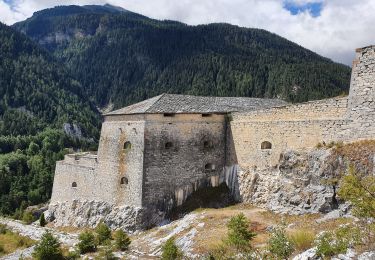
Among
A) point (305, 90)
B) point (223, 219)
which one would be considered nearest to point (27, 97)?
point (305, 90)

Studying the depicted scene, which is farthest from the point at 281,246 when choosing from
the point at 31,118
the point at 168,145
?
the point at 31,118

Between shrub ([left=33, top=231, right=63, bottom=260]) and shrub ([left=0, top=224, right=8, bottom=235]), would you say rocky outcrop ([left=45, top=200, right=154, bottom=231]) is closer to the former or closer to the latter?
shrub ([left=0, top=224, right=8, bottom=235])

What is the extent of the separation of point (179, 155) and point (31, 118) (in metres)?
96.9

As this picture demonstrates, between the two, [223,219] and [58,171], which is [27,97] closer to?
[58,171]

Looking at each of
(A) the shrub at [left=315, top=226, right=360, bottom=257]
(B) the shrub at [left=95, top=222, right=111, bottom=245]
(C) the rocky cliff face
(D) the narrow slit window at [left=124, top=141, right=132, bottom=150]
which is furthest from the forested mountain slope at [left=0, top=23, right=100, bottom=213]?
(A) the shrub at [left=315, top=226, right=360, bottom=257]

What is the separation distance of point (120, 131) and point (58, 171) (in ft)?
34.5

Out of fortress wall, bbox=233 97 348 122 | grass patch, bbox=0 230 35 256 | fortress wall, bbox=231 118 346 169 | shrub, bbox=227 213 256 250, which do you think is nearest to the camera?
shrub, bbox=227 213 256 250

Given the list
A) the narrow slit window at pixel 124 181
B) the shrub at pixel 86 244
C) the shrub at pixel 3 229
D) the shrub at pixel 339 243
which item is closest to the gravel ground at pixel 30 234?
the shrub at pixel 3 229

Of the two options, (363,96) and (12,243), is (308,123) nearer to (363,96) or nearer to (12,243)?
(363,96)

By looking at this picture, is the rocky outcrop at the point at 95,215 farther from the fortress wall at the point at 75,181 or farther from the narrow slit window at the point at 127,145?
the narrow slit window at the point at 127,145

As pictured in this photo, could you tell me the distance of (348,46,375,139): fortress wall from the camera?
1838cm

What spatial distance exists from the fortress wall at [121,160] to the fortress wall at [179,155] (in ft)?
2.18

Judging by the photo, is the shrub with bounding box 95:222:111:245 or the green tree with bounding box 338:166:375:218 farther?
the shrub with bounding box 95:222:111:245

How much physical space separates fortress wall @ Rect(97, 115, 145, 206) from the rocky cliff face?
7.76 meters
